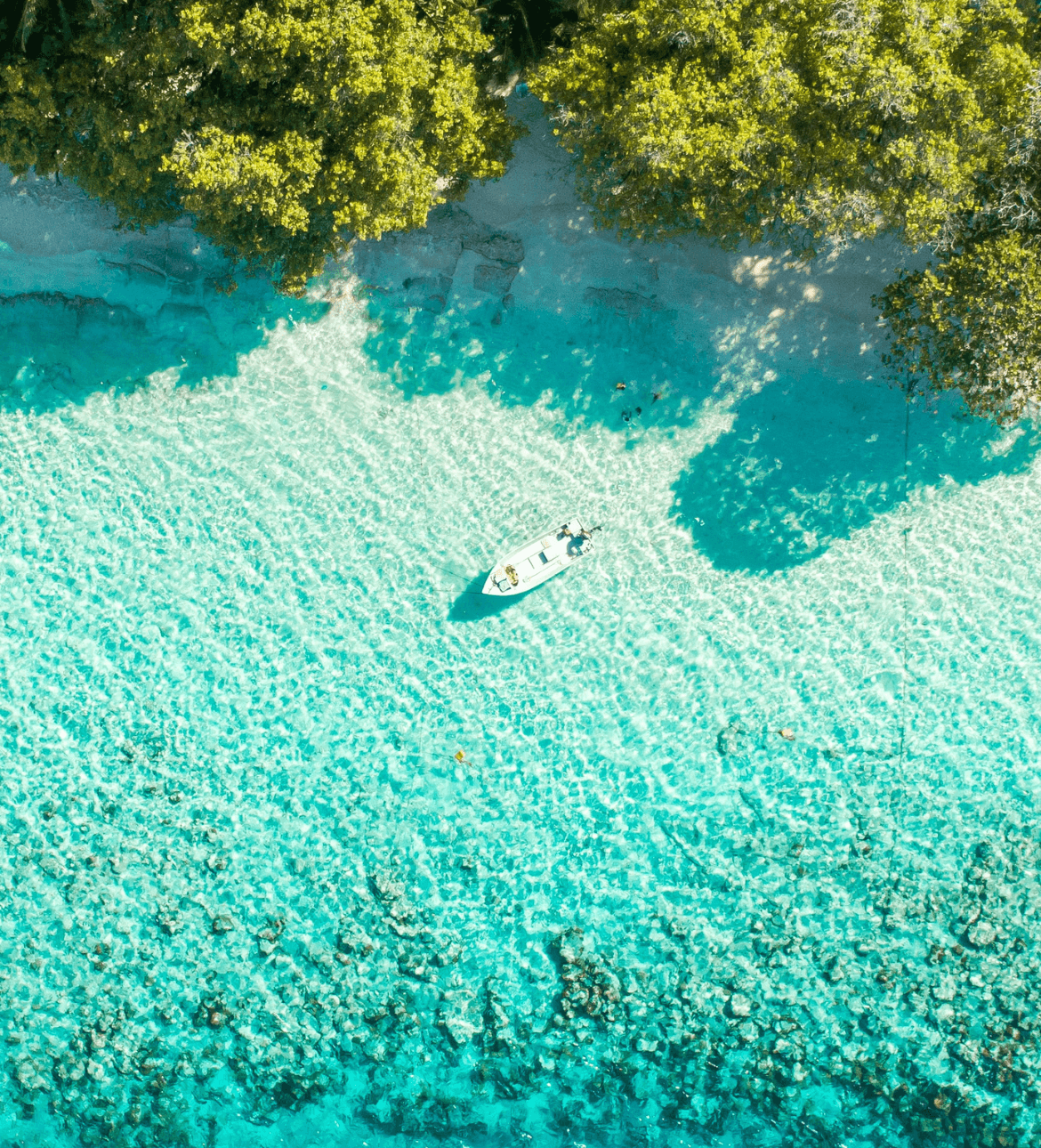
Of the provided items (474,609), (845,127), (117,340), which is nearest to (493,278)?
(474,609)

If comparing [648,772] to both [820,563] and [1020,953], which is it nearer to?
[820,563]

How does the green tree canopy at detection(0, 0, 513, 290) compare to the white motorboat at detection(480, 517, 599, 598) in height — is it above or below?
above

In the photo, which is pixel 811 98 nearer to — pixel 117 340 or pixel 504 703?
pixel 504 703

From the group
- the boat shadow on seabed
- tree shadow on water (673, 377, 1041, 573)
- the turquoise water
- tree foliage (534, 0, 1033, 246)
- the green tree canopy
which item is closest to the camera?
the green tree canopy

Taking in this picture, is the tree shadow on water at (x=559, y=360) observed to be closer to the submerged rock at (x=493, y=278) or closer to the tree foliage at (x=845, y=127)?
the submerged rock at (x=493, y=278)

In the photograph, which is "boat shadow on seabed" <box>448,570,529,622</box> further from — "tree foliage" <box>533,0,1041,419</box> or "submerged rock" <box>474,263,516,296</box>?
"tree foliage" <box>533,0,1041,419</box>

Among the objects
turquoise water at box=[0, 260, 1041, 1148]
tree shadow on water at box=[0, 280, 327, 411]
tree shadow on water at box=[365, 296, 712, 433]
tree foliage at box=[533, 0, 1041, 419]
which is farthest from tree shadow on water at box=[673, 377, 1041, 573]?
tree shadow on water at box=[0, 280, 327, 411]
